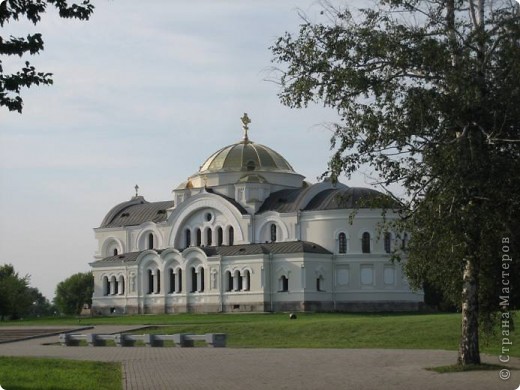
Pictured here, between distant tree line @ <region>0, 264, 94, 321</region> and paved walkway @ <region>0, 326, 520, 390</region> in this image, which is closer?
paved walkway @ <region>0, 326, 520, 390</region>

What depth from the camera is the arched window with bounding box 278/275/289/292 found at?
7931 centimetres

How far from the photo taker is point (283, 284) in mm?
79688

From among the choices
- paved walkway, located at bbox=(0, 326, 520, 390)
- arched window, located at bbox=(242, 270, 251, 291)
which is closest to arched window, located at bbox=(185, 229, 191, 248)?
arched window, located at bbox=(242, 270, 251, 291)

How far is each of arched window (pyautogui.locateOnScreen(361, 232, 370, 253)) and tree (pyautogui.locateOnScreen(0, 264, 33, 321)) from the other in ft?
100

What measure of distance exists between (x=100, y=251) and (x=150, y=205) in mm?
6790

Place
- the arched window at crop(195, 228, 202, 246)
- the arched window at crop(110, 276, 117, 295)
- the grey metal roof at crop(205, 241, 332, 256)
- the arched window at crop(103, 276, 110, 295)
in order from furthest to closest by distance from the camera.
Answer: the arched window at crop(103, 276, 110, 295), the arched window at crop(110, 276, 117, 295), the arched window at crop(195, 228, 202, 246), the grey metal roof at crop(205, 241, 332, 256)

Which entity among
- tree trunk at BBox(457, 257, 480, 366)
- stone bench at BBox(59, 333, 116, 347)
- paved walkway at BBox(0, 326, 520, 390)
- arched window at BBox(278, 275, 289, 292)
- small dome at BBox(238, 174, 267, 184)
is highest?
small dome at BBox(238, 174, 267, 184)

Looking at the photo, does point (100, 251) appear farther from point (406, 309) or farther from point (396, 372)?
point (396, 372)

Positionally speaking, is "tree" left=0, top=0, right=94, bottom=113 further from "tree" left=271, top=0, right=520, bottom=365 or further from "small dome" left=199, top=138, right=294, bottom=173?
"small dome" left=199, top=138, right=294, bottom=173

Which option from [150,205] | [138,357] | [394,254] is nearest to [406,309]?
[150,205]

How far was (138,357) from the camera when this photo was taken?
3241cm

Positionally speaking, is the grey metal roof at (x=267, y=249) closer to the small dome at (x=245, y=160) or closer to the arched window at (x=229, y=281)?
the arched window at (x=229, y=281)

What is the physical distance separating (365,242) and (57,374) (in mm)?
57742

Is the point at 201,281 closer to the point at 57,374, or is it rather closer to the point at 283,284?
the point at 283,284
